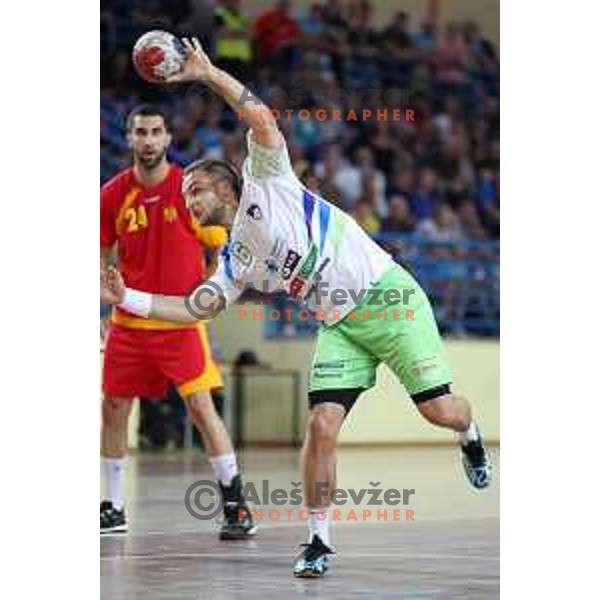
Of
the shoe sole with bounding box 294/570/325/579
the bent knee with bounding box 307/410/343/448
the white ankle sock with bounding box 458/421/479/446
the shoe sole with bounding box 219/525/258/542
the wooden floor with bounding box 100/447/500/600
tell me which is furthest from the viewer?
the shoe sole with bounding box 219/525/258/542

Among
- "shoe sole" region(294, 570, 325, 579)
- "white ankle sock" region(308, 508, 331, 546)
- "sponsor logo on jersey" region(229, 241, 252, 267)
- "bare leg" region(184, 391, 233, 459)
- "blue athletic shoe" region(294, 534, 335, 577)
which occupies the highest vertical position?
"sponsor logo on jersey" region(229, 241, 252, 267)

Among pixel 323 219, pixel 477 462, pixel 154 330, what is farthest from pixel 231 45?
pixel 323 219

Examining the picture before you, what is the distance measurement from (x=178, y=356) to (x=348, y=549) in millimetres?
1746

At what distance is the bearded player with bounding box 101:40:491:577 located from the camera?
30.9ft

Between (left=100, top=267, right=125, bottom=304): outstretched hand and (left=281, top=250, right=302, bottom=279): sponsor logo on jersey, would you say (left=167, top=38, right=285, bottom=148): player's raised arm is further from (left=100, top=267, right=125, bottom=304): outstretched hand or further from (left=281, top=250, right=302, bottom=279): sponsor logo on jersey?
(left=100, top=267, right=125, bottom=304): outstretched hand

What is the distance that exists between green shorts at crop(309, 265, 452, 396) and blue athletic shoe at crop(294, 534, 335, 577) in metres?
0.78

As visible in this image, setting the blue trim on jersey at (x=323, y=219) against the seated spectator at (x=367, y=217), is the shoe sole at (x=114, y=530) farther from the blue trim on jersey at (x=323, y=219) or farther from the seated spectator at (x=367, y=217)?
the seated spectator at (x=367, y=217)

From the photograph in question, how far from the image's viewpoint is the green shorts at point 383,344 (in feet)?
31.3

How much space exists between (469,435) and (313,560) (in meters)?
1.42

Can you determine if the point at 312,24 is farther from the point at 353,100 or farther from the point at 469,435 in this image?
the point at 469,435

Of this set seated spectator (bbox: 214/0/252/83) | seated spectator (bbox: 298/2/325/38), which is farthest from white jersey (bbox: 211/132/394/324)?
seated spectator (bbox: 298/2/325/38)

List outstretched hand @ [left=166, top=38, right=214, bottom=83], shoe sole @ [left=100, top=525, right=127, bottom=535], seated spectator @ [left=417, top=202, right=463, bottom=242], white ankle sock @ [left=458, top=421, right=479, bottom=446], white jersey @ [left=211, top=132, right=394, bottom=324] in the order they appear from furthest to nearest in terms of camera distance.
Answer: seated spectator @ [left=417, top=202, right=463, bottom=242] < shoe sole @ [left=100, top=525, right=127, bottom=535] < white ankle sock @ [left=458, top=421, right=479, bottom=446] < white jersey @ [left=211, top=132, right=394, bottom=324] < outstretched hand @ [left=166, top=38, right=214, bottom=83]

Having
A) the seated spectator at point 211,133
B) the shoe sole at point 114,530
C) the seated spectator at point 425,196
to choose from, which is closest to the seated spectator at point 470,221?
the seated spectator at point 425,196
